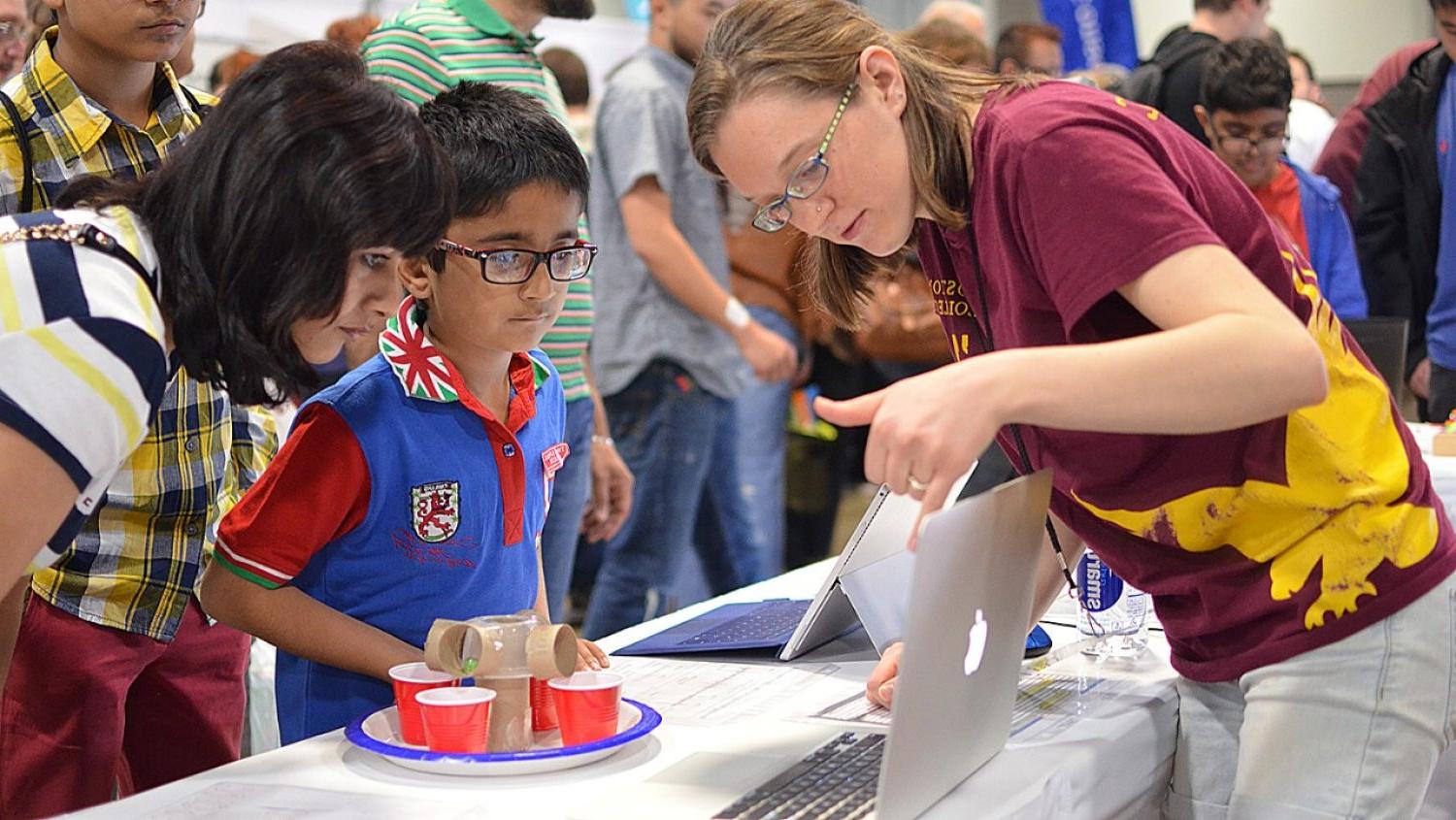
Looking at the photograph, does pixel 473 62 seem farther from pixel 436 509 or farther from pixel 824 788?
pixel 824 788

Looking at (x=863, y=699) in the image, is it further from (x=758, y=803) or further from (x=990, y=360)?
(x=990, y=360)

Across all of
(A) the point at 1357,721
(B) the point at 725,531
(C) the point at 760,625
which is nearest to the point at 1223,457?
(A) the point at 1357,721

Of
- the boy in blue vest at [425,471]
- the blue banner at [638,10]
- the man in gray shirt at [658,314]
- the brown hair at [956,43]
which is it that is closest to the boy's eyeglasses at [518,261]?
the boy in blue vest at [425,471]

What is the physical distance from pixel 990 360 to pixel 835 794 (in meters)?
0.38

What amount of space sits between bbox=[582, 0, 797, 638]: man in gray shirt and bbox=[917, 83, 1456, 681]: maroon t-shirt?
6.44 feet

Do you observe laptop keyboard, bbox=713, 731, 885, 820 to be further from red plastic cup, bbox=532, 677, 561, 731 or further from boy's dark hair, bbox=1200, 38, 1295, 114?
boy's dark hair, bbox=1200, 38, 1295, 114

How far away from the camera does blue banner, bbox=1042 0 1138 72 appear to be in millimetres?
6574

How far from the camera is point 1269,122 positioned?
348cm

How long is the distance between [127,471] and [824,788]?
0.89 metres

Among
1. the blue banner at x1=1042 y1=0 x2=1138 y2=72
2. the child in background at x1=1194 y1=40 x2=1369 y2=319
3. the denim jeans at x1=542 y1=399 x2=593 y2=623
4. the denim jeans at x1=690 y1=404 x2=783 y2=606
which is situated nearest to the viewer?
the denim jeans at x1=542 y1=399 x2=593 y2=623

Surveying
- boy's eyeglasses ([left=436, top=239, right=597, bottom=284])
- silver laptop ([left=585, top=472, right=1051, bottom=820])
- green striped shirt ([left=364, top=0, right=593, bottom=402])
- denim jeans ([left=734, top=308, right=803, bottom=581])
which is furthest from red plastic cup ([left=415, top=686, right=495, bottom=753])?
denim jeans ([left=734, top=308, right=803, bottom=581])

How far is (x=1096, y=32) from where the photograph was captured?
6586mm

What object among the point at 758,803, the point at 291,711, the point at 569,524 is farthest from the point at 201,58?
the point at 758,803

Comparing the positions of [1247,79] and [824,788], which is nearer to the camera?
[824,788]
